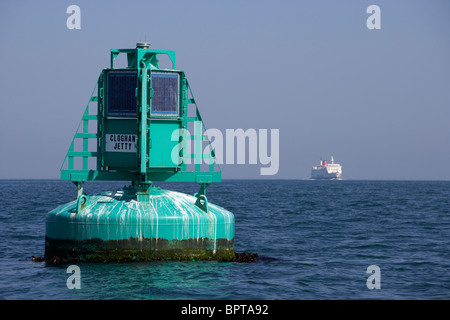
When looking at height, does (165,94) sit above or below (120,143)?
above

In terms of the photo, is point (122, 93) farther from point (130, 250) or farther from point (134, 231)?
point (130, 250)

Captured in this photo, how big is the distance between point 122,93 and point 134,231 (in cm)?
453

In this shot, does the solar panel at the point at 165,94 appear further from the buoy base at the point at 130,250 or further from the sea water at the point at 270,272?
the sea water at the point at 270,272

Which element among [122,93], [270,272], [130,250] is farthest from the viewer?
[122,93]

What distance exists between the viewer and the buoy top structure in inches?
923

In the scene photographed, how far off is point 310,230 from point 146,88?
1945cm

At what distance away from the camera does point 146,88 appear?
80.0 feet

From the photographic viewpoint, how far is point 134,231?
23.3 meters

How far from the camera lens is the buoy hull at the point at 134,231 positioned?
23.4 m

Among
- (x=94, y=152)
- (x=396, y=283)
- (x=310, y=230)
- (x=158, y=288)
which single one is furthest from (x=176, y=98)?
(x=310, y=230)

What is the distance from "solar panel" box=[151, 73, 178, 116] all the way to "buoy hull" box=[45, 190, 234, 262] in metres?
2.83

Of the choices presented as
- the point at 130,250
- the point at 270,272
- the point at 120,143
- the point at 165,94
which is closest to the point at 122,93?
the point at 165,94

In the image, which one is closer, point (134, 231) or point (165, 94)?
point (134, 231)
